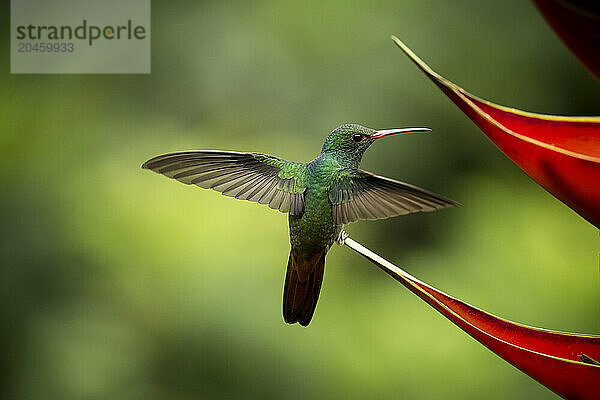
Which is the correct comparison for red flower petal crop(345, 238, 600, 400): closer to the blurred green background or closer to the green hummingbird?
the green hummingbird

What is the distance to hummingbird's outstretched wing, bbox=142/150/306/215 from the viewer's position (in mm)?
447

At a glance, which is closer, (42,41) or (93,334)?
(93,334)

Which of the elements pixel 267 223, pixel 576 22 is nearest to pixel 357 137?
pixel 576 22

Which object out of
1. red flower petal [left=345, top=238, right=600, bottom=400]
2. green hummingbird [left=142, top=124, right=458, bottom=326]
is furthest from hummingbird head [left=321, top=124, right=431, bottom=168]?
red flower petal [left=345, top=238, right=600, bottom=400]

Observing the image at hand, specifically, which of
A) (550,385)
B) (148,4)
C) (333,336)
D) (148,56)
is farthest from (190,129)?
(550,385)

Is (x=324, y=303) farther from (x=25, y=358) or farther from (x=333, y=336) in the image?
(x=25, y=358)

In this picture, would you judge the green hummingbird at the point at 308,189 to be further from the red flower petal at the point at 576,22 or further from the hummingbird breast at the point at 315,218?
the red flower petal at the point at 576,22

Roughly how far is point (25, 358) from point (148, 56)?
890 mm

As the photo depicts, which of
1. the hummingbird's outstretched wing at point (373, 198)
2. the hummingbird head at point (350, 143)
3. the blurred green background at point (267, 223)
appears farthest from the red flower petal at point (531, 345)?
the blurred green background at point (267, 223)

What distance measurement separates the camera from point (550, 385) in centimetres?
31

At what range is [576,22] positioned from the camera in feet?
0.88

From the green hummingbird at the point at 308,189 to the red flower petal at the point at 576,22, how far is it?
0.14 m

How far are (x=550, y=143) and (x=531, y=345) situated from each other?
9 cm

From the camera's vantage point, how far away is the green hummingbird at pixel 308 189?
45 cm
